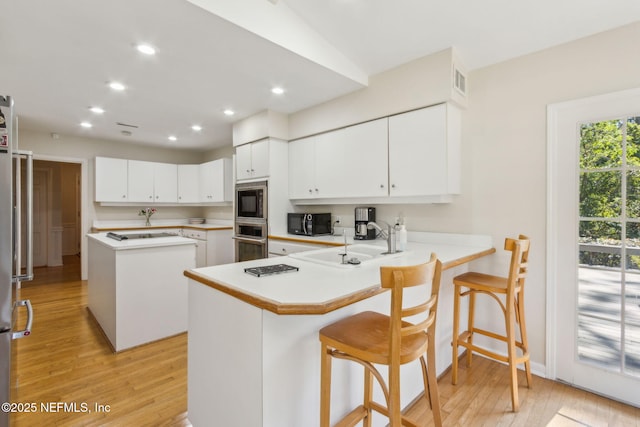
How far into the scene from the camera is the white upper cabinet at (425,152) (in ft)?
8.02

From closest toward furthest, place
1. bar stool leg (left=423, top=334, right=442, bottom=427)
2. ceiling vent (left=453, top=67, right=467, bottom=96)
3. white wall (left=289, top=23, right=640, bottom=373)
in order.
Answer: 1. bar stool leg (left=423, top=334, right=442, bottom=427)
2. white wall (left=289, top=23, right=640, bottom=373)
3. ceiling vent (left=453, top=67, right=467, bottom=96)

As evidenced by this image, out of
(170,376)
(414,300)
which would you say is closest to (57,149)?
(170,376)

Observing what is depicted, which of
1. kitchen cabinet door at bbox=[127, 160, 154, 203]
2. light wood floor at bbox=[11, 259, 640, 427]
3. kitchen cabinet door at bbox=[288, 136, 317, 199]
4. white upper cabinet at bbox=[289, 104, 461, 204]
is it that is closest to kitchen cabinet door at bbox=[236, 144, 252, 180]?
kitchen cabinet door at bbox=[288, 136, 317, 199]

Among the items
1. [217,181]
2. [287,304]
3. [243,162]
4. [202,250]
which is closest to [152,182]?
[217,181]

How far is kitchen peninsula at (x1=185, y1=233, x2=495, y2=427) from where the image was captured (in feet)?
3.85

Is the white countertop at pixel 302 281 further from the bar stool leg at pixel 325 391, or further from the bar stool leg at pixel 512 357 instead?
the bar stool leg at pixel 512 357

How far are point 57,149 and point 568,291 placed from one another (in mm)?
6666

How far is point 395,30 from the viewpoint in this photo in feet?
7.57

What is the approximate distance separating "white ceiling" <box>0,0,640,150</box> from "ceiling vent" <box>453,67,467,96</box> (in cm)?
13

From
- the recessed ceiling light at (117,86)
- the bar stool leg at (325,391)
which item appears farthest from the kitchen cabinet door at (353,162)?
the recessed ceiling light at (117,86)

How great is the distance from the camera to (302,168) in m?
3.66

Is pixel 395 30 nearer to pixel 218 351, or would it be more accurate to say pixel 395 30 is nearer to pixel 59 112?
pixel 218 351

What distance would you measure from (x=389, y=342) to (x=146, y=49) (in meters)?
2.52

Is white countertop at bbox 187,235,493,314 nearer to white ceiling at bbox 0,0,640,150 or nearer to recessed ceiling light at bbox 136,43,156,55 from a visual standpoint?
white ceiling at bbox 0,0,640,150
